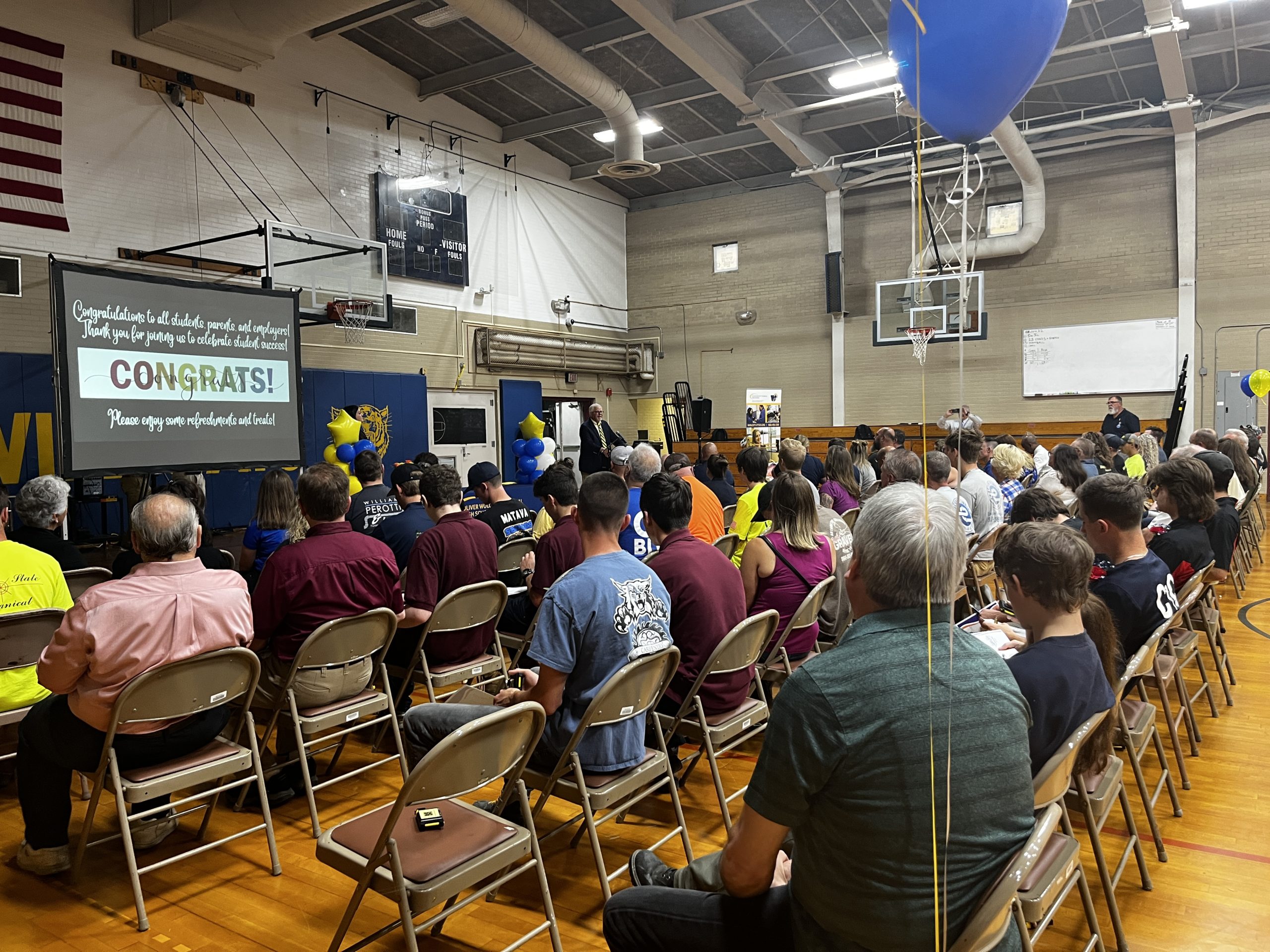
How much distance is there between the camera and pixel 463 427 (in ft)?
43.1

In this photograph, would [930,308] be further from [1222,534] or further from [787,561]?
[787,561]

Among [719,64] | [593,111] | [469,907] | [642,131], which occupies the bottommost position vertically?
[469,907]

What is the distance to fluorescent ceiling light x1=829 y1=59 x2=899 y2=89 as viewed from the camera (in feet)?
34.2

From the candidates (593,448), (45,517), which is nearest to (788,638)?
(45,517)

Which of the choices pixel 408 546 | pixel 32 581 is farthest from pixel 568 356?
pixel 32 581

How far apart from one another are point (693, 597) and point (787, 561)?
0.74 metres

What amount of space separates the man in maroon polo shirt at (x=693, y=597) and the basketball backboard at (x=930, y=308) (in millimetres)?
10115

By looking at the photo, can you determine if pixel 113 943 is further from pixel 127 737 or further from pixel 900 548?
pixel 900 548

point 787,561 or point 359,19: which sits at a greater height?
point 359,19

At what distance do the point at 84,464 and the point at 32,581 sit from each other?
12.0ft

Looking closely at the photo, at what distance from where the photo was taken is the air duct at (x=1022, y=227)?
12016 mm

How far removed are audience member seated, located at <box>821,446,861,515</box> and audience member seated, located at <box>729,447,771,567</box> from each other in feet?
1.86

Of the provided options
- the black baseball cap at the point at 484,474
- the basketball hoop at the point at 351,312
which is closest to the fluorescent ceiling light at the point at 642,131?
the basketball hoop at the point at 351,312

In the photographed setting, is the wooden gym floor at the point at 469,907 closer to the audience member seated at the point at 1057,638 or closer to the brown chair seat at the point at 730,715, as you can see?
the brown chair seat at the point at 730,715
